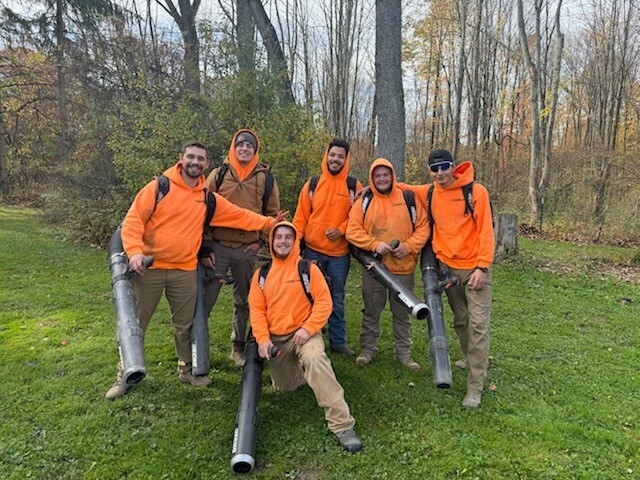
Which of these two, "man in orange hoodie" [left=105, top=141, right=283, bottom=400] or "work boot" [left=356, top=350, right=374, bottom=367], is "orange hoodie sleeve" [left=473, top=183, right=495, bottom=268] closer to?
"work boot" [left=356, top=350, right=374, bottom=367]

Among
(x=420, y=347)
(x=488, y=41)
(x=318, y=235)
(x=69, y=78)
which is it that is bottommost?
(x=420, y=347)

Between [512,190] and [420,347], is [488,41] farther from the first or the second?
[420,347]

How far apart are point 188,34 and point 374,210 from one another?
11.3 m

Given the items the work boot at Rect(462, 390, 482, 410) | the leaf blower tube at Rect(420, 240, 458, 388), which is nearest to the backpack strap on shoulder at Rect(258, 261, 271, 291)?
the leaf blower tube at Rect(420, 240, 458, 388)

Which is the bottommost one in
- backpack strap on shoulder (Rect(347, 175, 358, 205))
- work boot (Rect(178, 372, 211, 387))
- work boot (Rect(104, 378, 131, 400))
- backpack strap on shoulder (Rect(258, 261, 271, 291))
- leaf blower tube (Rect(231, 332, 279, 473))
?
work boot (Rect(178, 372, 211, 387))

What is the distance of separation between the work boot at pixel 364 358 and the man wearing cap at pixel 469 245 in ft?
3.70

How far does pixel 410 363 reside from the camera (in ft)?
16.1

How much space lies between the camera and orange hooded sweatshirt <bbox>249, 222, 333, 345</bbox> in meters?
3.84

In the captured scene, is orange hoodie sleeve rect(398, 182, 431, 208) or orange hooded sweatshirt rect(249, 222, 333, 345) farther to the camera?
orange hoodie sleeve rect(398, 182, 431, 208)

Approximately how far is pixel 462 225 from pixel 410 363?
5.55ft

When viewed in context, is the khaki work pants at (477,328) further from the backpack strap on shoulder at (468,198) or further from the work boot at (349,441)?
the work boot at (349,441)

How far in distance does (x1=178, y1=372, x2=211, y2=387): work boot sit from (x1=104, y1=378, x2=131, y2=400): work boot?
0.52 metres

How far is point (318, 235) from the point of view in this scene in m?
4.84

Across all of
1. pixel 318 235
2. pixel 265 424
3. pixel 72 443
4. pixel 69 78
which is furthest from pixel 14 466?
pixel 69 78
